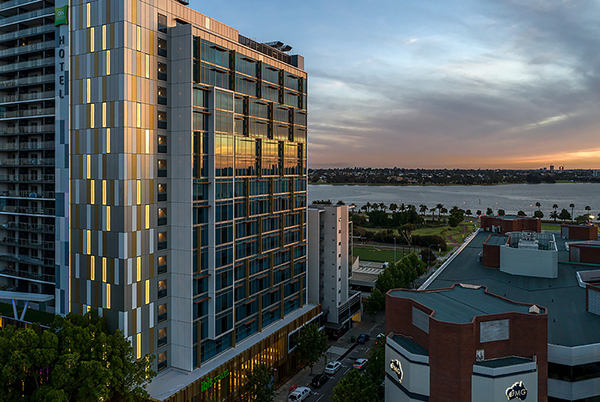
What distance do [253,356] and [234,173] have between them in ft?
73.7

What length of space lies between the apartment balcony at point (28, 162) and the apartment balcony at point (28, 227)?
7.40 metres

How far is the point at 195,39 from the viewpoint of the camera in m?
42.5

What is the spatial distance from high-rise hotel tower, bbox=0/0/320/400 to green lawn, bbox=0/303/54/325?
275cm

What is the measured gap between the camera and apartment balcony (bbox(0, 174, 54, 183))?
48.2 m

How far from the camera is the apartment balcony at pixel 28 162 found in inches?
1890

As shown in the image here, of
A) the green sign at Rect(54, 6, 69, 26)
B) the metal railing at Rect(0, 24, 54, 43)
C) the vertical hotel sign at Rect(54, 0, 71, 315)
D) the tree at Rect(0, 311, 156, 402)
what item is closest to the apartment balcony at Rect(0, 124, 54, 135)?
the vertical hotel sign at Rect(54, 0, 71, 315)

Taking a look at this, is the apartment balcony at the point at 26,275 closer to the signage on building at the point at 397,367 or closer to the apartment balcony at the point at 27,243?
the apartment balcony at the point at 27,243

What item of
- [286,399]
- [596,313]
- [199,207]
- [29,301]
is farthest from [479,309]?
[29,301]

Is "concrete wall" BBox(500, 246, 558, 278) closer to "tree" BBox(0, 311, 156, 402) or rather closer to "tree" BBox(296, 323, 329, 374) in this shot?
"tree" BBox(296, 323, 329, 374)

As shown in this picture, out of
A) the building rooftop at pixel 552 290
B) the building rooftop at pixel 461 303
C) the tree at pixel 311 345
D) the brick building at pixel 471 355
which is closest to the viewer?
the brick building at pixel 471 355

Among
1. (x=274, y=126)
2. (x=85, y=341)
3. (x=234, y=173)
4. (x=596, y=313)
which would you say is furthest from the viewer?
(x=274, y=126)

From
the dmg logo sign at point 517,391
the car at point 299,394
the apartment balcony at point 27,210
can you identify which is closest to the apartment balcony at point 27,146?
the apartment balcony at point 27,210

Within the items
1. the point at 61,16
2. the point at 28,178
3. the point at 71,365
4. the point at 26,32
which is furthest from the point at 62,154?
the point at 71,365

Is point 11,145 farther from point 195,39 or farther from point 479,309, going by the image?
point 479,309
